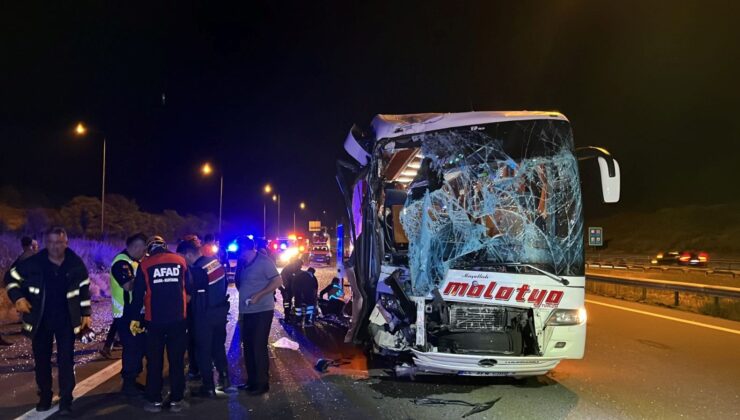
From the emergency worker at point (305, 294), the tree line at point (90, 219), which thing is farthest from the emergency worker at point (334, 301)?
the tree line at point (90, 219)

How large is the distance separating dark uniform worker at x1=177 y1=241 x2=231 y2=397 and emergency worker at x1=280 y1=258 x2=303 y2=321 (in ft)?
15.0

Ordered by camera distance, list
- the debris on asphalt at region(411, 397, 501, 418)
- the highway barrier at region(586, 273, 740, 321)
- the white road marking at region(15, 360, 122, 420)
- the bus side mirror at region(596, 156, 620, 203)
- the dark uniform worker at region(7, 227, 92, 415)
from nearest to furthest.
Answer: the white road marking at region(15, 360, 122, 420) → the dark uniform worker at region(7, 227, 92, 415) → the debris on asphalt at region(411, 397, 501, 418) → the bus side mirror at region(596, 156, 620, 203) → the highway barrier at region(586, 273, 740, 321)

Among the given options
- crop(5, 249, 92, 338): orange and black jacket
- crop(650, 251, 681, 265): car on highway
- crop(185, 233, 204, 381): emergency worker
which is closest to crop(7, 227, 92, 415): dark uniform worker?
crop(5, 249, 92, 338): orange and black jacket

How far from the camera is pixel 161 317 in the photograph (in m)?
5.66

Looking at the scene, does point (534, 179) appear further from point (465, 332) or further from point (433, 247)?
point (465, 332)

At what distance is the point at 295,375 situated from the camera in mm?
7121

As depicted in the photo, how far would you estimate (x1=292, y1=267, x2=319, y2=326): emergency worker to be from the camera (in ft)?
36.4

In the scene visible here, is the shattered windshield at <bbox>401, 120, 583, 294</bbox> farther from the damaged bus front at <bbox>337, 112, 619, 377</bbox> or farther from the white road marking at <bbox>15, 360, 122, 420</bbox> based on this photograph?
the white road marking at <bbox>15, 360, 122, 420</bbox>

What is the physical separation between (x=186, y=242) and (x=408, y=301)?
2758 millimetres

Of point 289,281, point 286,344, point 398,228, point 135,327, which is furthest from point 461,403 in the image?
point 289,281

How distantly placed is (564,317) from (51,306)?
17.3ft

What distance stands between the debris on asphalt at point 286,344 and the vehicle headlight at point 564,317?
14.8 ft

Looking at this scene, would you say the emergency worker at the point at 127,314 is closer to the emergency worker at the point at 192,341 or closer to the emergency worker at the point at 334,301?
the emergency worker at the point at 192,341

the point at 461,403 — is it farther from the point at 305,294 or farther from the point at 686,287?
the point at 686,287
